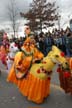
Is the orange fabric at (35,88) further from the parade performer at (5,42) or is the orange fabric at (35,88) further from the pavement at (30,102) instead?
the parade performer at (5,42)

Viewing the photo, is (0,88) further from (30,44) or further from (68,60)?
(68,60)

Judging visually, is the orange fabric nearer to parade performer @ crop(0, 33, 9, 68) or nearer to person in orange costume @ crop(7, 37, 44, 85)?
person in orange costume @ crop(7, 37, 44, 85)

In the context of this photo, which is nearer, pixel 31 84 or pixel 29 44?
pixel 31 84

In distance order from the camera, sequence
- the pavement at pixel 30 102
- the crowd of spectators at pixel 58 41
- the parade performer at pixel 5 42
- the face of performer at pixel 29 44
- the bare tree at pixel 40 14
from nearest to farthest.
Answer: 1. the pavement at pixel 30 102
2. the face of performer at pixel 29 44
3. the parade performer at pixel 5 42
4. the crowd of spectators at pixel 58 41
5. the bare tree at pixel 40 14

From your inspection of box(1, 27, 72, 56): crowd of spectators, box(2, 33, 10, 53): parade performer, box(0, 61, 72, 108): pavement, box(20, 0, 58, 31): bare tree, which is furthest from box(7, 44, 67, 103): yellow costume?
box(20, 0, 58, 31): bare tree

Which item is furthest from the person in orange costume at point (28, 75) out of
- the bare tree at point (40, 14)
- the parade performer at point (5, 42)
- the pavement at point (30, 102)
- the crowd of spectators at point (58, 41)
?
the bare tree at point (40, 14)

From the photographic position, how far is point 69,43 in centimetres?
1612

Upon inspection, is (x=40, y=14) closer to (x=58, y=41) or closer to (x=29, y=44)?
(x=58, y=41)

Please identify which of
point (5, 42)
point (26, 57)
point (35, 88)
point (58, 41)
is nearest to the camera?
point (35, 88)

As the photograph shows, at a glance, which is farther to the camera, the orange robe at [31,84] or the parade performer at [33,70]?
the orange robe at [31,84]

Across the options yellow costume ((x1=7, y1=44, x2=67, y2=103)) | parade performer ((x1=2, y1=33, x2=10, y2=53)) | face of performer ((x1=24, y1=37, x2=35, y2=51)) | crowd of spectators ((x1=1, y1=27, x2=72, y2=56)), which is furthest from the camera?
crowd of spectators ((x1=1, y1=27, x2=72, y2=56))

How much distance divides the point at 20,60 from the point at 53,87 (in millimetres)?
1829

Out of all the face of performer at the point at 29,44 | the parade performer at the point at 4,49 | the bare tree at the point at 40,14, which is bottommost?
the bare tree at the point at 40,14

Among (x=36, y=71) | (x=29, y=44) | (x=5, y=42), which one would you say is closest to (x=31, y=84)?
(x=36, y=71)
